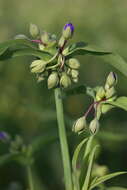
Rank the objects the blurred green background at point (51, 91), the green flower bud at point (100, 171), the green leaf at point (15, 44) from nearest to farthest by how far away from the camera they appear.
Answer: the green leaf at point (15, 44) < the green flower bud at point (100, 171) < the blurred green background at point (51, 91)

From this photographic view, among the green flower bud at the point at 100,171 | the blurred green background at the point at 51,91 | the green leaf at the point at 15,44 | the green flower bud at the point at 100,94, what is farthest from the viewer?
the blurred green background at the point at 51,91

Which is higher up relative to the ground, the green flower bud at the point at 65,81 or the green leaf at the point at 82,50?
the green leaf at the point at 82,50

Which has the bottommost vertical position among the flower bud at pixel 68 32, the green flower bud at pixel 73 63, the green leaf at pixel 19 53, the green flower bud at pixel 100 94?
the green flower bud at pixel 100 94

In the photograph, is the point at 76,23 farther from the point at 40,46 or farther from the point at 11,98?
the point at 40,46

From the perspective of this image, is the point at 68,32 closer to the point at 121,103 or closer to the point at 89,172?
the point at 121,103

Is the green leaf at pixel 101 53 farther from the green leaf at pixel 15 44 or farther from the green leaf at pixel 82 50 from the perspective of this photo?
the green leaf at pixel 15 44

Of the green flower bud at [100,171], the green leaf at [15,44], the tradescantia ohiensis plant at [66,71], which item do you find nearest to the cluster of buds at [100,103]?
the tradescantia ohiensis plant at [66,71]

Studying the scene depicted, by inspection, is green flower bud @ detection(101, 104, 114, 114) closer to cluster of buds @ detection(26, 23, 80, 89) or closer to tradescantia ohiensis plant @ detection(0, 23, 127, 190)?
tradescantia ohiensis plant @ detection(0, 23, 127, 190)
